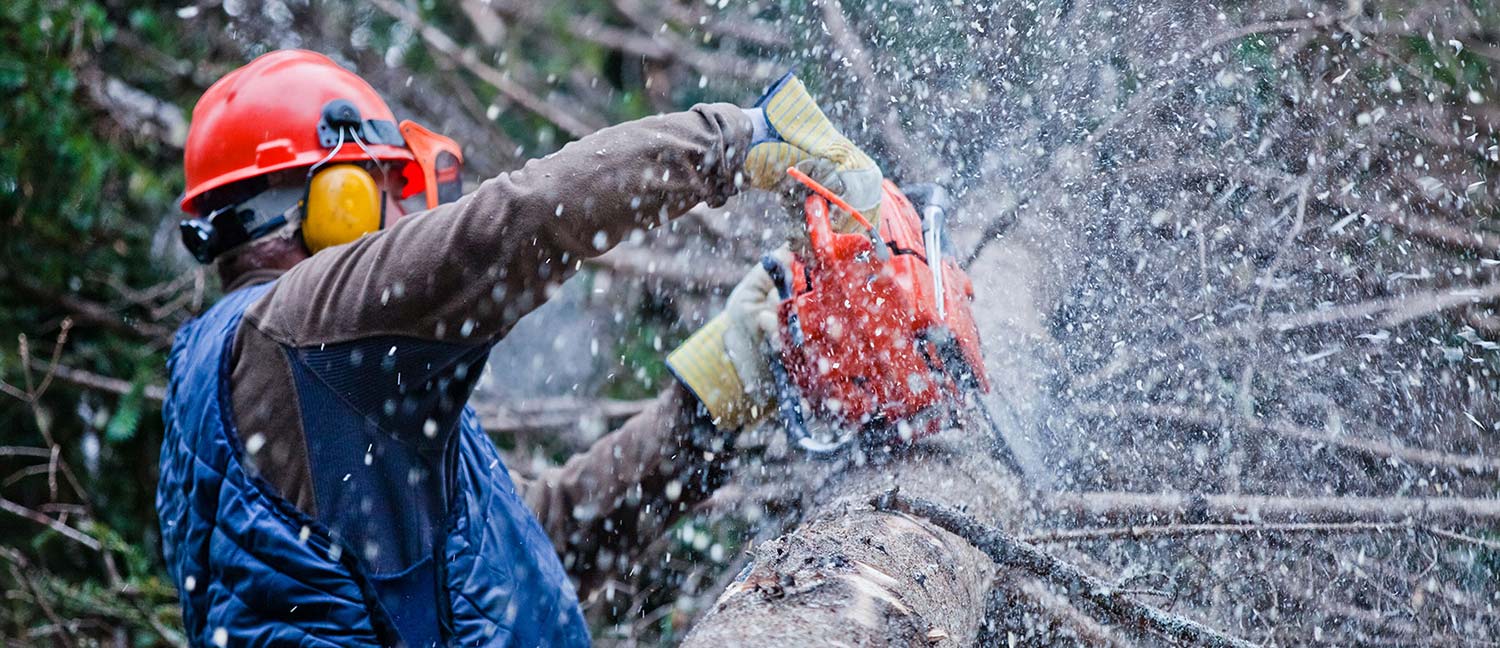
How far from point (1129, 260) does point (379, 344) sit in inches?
75.7

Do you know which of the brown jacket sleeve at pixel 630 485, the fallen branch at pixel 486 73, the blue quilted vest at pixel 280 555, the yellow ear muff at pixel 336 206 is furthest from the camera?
the fallen branch at pixel 486 73

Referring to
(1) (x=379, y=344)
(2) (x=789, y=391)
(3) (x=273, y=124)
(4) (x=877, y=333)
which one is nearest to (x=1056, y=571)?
(4) (x=877, y=333)

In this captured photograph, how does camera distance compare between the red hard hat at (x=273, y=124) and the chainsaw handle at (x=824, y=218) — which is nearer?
the chainsaw handle at (x=824, y=218)

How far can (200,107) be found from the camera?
8.48 feet

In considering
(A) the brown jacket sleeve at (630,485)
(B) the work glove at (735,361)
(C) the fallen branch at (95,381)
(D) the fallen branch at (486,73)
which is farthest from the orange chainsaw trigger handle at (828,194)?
(C) the fallen branch at (95,381)

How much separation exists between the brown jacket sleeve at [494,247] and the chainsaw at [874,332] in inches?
11.3

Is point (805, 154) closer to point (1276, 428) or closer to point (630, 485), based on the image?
point (630, 485)

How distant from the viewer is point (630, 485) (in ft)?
8.85

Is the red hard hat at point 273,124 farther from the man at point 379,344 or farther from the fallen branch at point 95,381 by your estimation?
the fallen branch at point 95,381

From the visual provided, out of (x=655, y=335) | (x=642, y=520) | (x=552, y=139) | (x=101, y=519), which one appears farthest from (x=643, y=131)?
(x=101, y=519)

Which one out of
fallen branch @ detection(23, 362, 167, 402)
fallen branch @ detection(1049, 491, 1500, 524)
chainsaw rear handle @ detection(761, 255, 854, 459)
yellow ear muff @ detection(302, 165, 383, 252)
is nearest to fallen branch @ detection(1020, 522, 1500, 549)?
fallen branch @ detection(1049, 491, 1500, 524)

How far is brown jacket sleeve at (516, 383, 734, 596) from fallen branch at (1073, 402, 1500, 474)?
0.92 metres

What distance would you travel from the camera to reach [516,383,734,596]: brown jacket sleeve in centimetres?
264

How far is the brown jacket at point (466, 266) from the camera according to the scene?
6.20ft
